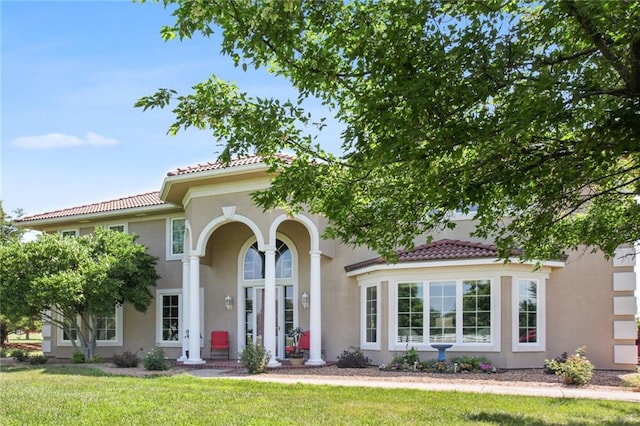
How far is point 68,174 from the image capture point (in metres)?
11.6

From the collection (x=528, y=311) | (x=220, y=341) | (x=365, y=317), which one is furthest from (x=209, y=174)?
(x=528, y=311)

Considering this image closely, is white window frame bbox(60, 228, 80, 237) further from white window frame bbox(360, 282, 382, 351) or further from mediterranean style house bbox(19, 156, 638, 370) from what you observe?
white window frame bbox(360, 282, 382, 351)

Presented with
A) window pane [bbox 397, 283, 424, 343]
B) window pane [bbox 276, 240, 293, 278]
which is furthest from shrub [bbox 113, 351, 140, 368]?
window pane [bbox 397, 283, 424, 343]

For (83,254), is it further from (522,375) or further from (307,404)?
(522,375)

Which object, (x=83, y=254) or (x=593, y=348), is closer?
(x=593, y=348)

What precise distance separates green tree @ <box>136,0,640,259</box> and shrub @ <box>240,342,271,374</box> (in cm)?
863

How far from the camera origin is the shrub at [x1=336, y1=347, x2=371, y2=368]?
1570 cm

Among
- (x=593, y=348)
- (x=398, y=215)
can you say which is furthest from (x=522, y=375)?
(x=398, y=215)

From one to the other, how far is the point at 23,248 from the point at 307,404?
12.3 meters

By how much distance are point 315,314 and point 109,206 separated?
10049 mm

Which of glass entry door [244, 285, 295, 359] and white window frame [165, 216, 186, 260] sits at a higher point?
white window frame [165, 216, 186, 260]

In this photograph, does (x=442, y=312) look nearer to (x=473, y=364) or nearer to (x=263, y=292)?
(x=473, y=364)

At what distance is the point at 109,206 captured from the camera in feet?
72.0

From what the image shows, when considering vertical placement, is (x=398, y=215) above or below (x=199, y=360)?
above
